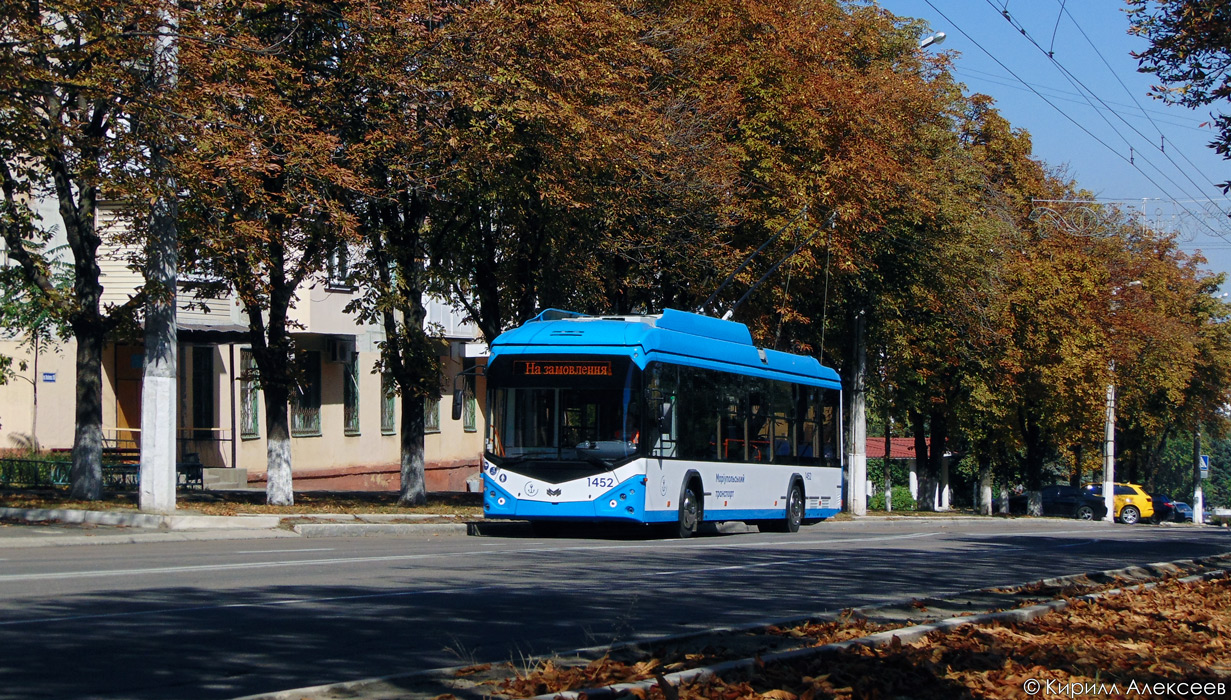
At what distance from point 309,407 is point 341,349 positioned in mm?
2163

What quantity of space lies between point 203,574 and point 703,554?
668 cm

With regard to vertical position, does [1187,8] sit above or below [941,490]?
above

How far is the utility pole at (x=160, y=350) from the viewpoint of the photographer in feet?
61.9

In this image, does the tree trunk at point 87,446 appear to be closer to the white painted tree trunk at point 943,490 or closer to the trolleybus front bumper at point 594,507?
the trolleybus front bumper at point 594,507

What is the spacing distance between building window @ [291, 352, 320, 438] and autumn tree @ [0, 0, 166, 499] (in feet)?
48.5

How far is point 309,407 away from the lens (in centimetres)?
3756

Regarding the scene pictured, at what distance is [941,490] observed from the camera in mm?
62250

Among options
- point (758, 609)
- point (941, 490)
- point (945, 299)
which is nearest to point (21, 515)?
point (758, 609)

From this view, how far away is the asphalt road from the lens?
712 cm

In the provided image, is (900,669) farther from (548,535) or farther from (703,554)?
(548,535)

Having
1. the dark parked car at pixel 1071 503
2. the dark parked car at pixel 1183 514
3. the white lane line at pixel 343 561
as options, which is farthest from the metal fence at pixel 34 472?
the dark parked car at pixel 1183 514

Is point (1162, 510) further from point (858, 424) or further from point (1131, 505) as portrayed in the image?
point (858, 424)

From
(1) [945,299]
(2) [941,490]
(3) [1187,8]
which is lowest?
(2) [941,490]

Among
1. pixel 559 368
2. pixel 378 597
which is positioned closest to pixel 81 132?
pixel 559 368
